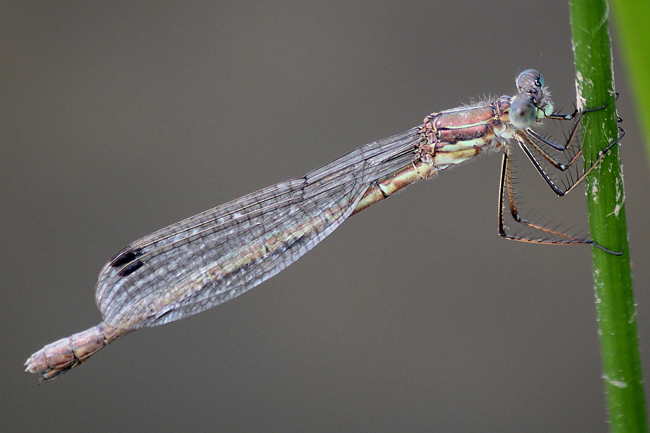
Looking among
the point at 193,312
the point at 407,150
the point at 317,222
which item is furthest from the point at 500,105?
the point at 193,312

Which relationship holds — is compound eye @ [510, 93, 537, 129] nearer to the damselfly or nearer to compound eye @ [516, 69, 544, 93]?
compound eye @ [516, 69, 544, 93]

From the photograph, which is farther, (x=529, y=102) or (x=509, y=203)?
(x=509, y=203)

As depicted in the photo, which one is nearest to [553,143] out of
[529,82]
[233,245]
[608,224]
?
[529,82]

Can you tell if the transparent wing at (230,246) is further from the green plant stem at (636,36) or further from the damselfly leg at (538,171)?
the green plant stem at (636,36)

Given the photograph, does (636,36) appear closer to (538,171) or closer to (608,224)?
(608,224)

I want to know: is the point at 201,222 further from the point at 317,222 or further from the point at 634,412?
the point at 634,412
